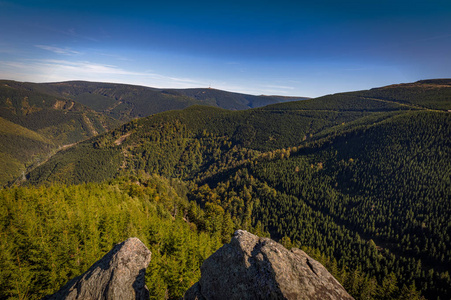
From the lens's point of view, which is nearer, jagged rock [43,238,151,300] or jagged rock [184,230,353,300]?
jagged rock [184,230,353,300]

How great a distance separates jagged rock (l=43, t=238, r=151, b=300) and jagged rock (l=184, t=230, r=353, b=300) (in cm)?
697

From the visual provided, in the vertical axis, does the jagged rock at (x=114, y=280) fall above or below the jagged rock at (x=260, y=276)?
below

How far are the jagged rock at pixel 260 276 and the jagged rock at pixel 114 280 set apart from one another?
6967mm

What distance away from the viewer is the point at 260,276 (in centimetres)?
1644

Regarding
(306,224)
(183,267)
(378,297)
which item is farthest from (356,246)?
(183,267)

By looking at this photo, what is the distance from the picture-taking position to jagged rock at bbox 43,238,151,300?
21.0 m

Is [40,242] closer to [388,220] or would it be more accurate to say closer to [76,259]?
[76,259]

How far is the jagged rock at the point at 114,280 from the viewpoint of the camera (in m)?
21.0

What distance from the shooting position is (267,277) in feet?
53.0

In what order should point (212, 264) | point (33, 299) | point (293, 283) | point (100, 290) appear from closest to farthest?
point (293, 283) < point (212, 264) < point (100, 290) < point (33, 299)

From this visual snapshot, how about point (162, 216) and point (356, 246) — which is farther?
point (356, 246)

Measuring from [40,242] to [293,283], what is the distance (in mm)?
42664

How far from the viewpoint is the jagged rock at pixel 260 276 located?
611 inches

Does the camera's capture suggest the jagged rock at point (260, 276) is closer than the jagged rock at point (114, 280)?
Yes
